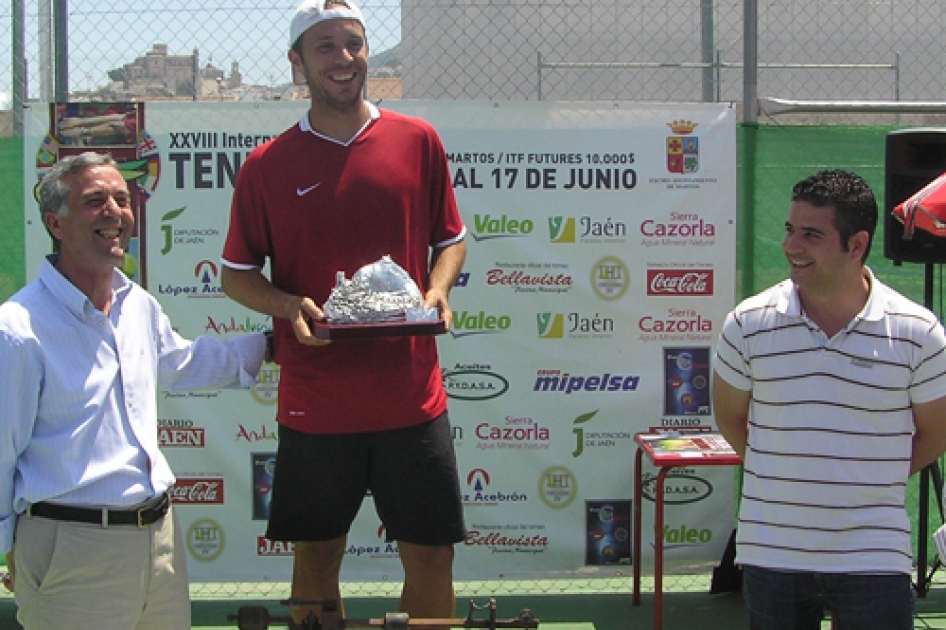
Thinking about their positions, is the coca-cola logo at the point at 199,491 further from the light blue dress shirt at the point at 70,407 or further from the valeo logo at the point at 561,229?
the light blue dress shirt at the point at 70,407

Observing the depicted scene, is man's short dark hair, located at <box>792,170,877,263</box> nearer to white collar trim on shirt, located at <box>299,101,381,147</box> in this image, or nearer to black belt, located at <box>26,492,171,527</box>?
white collar trim on shirt, located at <box>299,101,381,147</box>

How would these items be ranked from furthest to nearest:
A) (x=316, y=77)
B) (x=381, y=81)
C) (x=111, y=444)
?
(x=381, y=81) < (x=316, y=77) < (x=111, y=444)

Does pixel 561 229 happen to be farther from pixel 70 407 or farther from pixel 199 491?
pixel 70 407

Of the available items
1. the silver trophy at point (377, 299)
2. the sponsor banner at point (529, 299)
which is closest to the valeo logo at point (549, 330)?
the sponsor banner at point (529, 299)

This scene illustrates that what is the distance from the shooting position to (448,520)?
9.59 feet

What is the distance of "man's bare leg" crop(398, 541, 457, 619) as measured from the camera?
295 centimetres

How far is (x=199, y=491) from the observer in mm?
4605

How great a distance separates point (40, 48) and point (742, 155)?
3152mm

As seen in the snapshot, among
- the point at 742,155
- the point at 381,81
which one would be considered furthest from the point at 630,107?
the point at 381,81

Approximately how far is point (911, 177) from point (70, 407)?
10.6 feet

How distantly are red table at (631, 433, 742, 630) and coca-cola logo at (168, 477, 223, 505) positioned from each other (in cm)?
186

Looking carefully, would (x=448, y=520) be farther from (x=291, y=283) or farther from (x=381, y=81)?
(x=381, y=81)

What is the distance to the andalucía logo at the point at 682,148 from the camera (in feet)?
15.0

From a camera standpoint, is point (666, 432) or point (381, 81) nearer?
Answer: point (666, 432)
